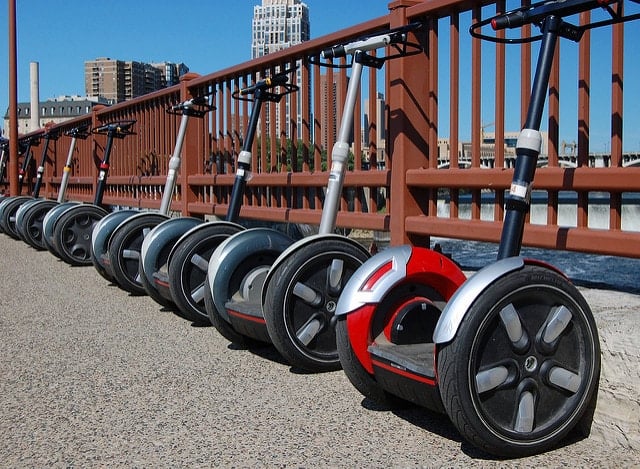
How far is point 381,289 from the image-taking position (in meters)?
2.73

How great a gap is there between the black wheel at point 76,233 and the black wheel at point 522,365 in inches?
243

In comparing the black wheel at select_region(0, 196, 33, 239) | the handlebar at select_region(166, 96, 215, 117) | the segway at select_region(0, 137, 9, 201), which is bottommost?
the black wheel at select_region(0, 196, 33, 239)

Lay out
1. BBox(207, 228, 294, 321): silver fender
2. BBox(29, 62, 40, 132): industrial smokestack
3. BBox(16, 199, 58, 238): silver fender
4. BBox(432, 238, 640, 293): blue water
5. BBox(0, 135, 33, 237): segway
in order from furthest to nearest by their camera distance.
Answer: BBox(29, 62, 40, 132): industrial smokestack
BBox(0, 135, 33, 237): segway
BBox(16, 199, 58, 238): silver fender
BBox(432, 238, 640, 293): blue water
BBox(207, 228, 294, 321): silver fender

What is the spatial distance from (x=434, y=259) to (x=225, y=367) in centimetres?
124

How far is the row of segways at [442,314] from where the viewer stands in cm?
228

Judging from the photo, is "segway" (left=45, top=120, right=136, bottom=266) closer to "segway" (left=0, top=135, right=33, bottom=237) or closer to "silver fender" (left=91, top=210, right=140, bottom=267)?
"silver fender" (left=91, top=210, right=140, bottom=267)

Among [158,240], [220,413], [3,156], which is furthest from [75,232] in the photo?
[3,156]

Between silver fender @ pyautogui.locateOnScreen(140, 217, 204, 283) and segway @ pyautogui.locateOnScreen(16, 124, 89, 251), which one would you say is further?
segway @ pyautogui.locateOnScreen(16, 124, 89, 251)

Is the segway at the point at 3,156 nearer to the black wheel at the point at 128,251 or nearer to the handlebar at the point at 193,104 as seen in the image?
the handlebar at the point at 193,104

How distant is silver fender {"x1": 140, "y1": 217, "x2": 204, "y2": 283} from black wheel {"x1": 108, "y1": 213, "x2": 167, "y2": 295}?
76 cm

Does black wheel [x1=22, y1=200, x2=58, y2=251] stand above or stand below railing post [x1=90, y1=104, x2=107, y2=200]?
below

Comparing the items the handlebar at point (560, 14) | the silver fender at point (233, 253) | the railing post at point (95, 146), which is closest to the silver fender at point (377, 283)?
the handlebar at point (560, 14)

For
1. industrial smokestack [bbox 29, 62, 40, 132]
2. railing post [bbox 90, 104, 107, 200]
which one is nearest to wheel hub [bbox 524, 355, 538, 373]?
railing post [bbox 90, 104, 107, 200]

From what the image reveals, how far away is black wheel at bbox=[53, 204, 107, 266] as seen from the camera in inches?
305
